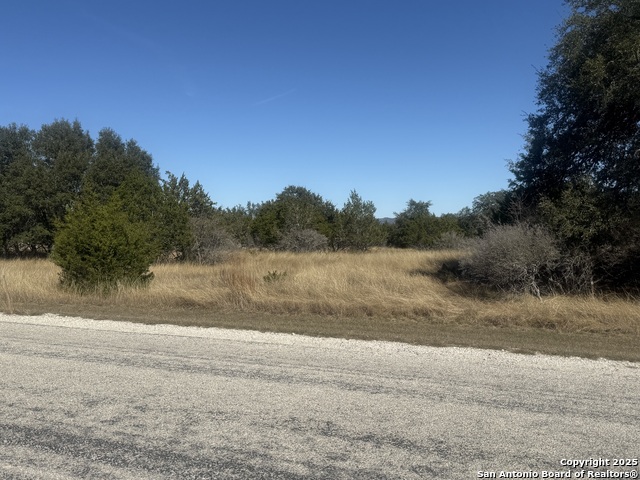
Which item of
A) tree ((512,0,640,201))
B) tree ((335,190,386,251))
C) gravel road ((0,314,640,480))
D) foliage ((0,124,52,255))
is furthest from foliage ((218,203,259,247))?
gravel road ((0,314,640,480))

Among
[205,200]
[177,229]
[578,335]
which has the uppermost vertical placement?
[205,200]

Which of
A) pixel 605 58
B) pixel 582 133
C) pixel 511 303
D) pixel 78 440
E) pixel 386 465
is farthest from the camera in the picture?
pixel 582 133

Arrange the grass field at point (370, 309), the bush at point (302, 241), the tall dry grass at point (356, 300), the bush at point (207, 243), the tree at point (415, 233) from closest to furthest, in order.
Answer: the grass field at point (370, 309) < the tall dry grass at point (356, 300) < the bush at point (207, 243) < the bush at point (302, 241) < the tree at point (415, 233)

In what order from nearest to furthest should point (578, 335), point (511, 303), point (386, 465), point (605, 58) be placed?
point (386, 465)
point (578, 335)
point (511, 303)
point (605, 58)

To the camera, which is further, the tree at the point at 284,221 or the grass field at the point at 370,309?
the tree at the point at 284,221

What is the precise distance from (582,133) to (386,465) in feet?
52.8

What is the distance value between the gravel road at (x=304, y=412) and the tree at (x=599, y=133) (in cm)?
938

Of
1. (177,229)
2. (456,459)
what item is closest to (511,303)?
(456,459)

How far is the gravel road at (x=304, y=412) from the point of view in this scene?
3691mm

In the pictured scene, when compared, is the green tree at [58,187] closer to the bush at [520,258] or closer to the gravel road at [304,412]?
the bush at [520,258]

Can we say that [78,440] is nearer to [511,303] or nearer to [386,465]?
[386,465]

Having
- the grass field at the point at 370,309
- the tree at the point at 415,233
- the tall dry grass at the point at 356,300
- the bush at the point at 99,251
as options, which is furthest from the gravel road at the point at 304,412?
the tree at the point at 415,233

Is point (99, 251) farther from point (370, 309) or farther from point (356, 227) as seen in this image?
point (356, 227)

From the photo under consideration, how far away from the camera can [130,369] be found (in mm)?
6289
